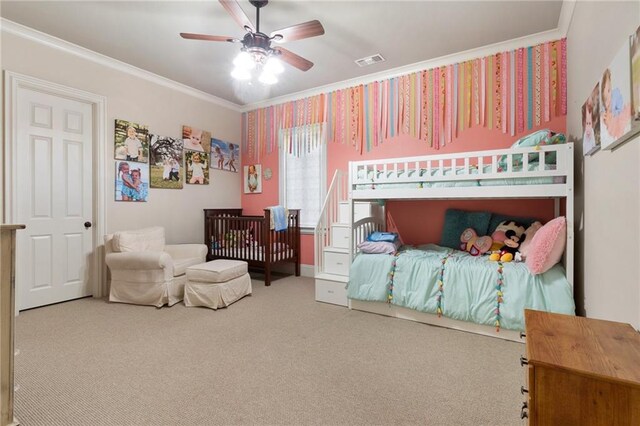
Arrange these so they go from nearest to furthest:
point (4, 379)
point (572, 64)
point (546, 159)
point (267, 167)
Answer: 1. point (4, 379)
2. point (546, 159)
3. point (572, 64)
4. point (267, 167)

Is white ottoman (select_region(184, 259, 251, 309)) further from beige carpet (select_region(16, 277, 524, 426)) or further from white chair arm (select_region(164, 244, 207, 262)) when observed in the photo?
white chair arm (select_region(164, 244, 207, 262))

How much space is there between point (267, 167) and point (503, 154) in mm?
3283

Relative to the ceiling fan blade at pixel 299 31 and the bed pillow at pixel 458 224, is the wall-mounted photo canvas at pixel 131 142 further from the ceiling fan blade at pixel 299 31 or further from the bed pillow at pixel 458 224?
the bed pillow at pixel 458 224

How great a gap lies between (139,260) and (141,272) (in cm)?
13

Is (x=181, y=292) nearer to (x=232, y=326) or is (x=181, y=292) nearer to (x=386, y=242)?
(x=232, y=326)

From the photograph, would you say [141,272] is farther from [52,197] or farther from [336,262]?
[336,262]

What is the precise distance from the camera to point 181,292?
10.9 feet

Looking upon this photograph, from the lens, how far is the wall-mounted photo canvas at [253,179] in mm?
4988

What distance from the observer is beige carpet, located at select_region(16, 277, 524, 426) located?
1520 mm

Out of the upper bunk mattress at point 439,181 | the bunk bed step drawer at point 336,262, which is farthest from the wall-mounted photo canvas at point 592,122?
the bunk bed step drawer at point 336,262

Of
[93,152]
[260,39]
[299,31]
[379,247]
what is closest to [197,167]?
[93,152]

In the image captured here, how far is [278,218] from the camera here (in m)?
4.11

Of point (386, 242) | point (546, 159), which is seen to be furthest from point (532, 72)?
point (386, 242)

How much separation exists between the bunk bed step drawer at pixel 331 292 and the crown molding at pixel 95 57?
3131 millimetres
